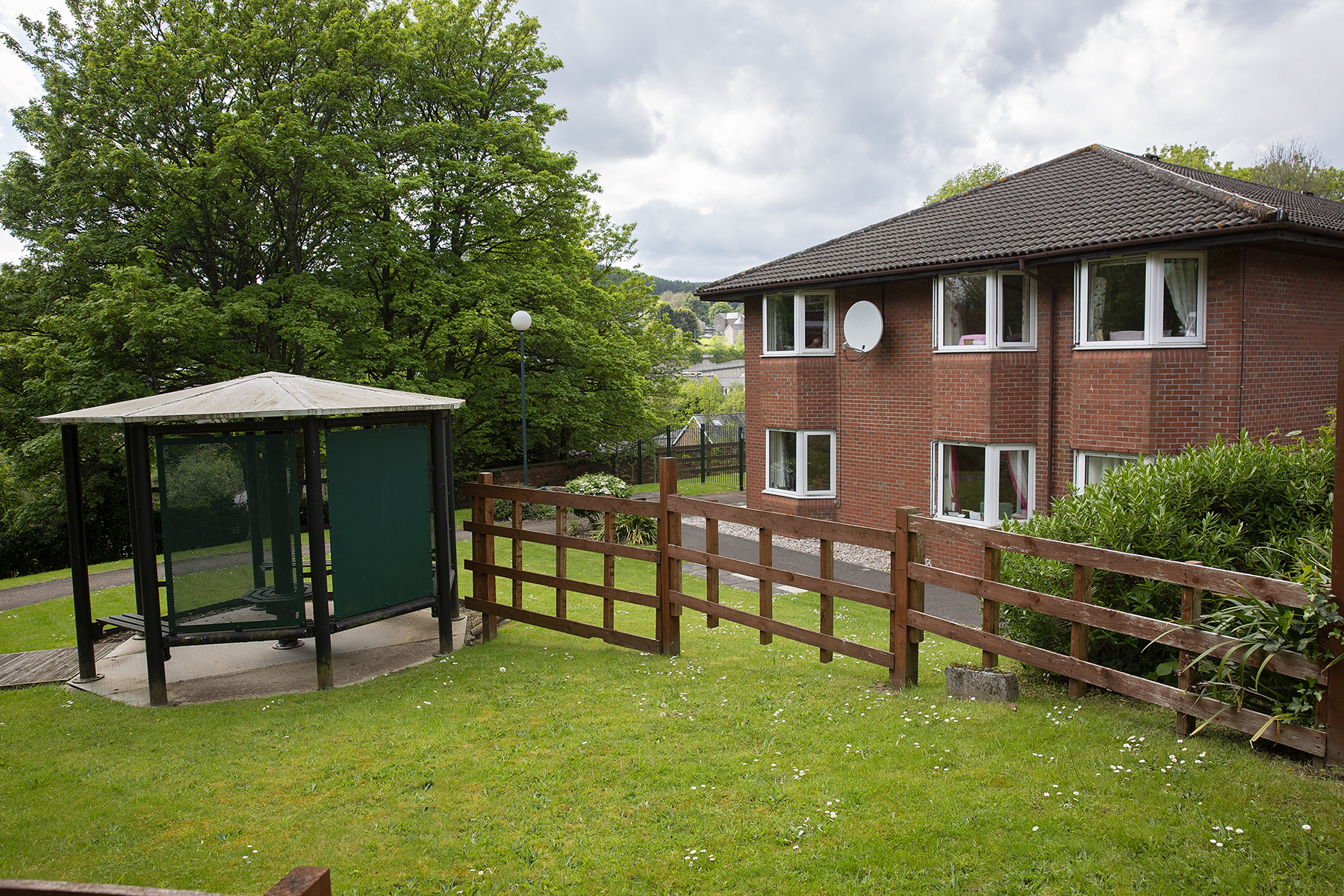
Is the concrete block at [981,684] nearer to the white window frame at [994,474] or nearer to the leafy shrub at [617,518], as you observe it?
the white window frame at [994,474]

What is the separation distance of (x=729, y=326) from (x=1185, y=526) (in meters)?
170

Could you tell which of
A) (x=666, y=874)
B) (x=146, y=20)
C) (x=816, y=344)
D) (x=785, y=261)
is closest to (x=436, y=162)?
(x=146, y=20)

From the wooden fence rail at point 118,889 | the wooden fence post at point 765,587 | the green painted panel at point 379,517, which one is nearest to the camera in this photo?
the wooden fence rail at point 118,889

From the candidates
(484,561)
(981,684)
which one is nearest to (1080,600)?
(981,684)

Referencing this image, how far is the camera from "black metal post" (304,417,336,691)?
7.17 meters

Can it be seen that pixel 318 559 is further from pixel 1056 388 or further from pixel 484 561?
pixel 1056 388

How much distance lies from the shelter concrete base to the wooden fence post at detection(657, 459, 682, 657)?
7.99 ft

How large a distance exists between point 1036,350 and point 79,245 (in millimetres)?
20869

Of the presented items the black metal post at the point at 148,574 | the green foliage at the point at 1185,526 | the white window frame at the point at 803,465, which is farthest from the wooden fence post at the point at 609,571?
the white window frame at the point at 803,465

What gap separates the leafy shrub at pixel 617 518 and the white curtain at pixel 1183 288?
9.63m

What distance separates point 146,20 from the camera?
822 inches

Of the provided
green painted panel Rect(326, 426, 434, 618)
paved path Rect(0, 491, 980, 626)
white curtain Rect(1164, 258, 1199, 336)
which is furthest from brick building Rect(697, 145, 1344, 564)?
green painted panel Rect(326, 426, 434, 618)

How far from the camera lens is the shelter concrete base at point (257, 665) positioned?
7430mm

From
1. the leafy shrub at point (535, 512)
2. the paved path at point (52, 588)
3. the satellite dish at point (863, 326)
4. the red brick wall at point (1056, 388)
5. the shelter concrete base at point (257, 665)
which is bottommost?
the paved path at point (52, 588)
